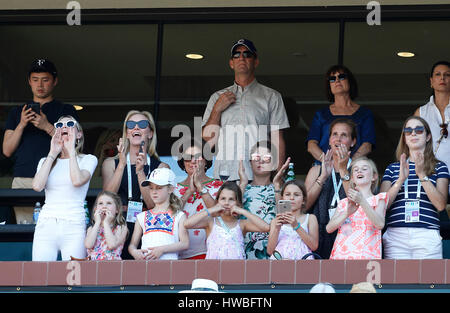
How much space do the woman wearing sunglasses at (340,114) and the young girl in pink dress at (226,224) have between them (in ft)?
3.64

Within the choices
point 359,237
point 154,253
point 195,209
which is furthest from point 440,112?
point 154,253

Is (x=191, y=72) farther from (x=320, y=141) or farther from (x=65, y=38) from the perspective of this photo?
(x=320, y=141)

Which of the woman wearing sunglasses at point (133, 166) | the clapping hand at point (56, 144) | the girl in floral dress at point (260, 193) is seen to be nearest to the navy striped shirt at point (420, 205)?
the girl in floral dress at point (260, 193)

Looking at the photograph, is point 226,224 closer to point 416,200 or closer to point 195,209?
point 195,209

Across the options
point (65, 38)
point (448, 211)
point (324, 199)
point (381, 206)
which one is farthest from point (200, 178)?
point (65, 38)

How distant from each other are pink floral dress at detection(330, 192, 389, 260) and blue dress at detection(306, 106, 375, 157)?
1039 mm

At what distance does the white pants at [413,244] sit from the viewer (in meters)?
7.57

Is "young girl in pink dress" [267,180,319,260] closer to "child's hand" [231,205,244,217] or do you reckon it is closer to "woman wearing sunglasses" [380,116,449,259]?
"child's hand" [231,205,244,217]

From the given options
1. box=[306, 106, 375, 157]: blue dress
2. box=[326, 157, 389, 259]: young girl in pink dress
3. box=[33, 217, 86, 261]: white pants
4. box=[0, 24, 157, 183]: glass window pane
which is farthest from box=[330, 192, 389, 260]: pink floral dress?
box=[0, 24, 157, 183]: glass window pane

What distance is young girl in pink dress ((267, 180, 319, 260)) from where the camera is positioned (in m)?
7.65

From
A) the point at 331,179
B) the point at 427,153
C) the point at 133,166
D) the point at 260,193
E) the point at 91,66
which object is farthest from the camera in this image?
the point at 91,66

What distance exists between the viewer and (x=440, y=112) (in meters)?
9.05

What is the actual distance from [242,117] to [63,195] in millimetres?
1932

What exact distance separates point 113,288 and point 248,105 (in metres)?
2.57
